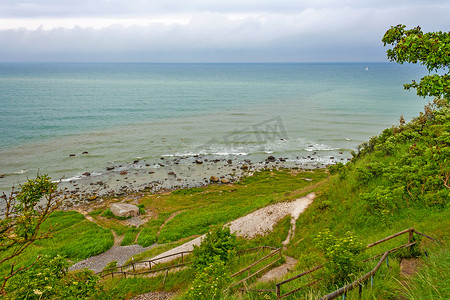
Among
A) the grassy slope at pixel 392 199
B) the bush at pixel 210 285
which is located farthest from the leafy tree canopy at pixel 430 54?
the bush at pixel 210 285

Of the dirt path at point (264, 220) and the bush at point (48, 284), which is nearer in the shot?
the bush at point (48, 284)

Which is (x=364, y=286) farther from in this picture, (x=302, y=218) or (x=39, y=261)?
(x=302, y=218)

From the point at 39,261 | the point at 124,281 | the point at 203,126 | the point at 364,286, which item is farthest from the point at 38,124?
the point at 364,286

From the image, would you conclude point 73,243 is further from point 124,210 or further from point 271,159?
point 271,159

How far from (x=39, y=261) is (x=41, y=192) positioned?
2636 millimetres

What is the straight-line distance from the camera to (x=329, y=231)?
827 cm

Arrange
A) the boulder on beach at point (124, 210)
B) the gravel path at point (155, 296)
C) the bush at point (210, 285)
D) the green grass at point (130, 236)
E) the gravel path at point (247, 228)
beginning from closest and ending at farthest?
1. the bush at point (210, 285)
2. the gravel path at point (155, 296)
3. the gravel path at point (247, 228)
4. the green grass at point (130, 236)
5. the boulder on beach at point (124, 210)

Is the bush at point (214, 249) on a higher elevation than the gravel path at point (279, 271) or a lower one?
higher

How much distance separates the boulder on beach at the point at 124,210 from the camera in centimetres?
2784

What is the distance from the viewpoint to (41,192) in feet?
21.1

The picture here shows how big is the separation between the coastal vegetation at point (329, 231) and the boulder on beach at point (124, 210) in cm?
75

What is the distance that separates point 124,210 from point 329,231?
2506 cm

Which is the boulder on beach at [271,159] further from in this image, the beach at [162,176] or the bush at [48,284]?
the bush at [48,284]

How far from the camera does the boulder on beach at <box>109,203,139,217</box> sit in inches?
1096
